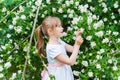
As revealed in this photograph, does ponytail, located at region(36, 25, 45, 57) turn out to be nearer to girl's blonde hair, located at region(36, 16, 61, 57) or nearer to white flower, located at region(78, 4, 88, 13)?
girl's blonde hair, located at region(36, 16, 61, 57)

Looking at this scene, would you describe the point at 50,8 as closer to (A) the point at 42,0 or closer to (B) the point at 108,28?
(A) the point at 42,0

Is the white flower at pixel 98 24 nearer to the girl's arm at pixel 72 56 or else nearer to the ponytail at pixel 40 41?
the girl's arm at pixel 72 56

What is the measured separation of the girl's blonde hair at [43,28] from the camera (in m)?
3.27

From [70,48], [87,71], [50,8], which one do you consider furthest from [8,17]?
[87,71]

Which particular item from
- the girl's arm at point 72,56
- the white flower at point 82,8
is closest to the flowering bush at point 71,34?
the white flower at point 82,8

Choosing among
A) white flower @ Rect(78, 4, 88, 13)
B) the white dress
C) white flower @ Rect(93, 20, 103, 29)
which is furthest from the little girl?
white flower @ Rect(78, 4, 88, 13)

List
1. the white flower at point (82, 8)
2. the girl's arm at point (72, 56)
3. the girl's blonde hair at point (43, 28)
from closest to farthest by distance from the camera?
the girl's arm at point (72, 56)
the girl's blonde hair at point (43, 28)
the white flower at point (82, 8)

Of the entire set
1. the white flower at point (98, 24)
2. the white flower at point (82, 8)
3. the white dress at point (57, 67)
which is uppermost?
the white flower at point (82, 8)

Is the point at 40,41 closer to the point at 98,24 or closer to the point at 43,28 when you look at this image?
the point at 43,28

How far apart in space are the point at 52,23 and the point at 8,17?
56cm

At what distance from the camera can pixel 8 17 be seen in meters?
3.67

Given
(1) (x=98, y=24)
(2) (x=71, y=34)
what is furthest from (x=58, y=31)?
(1) (x=98, y=24)

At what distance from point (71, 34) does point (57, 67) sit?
12.6 inches

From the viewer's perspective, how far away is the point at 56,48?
10.6 feet
